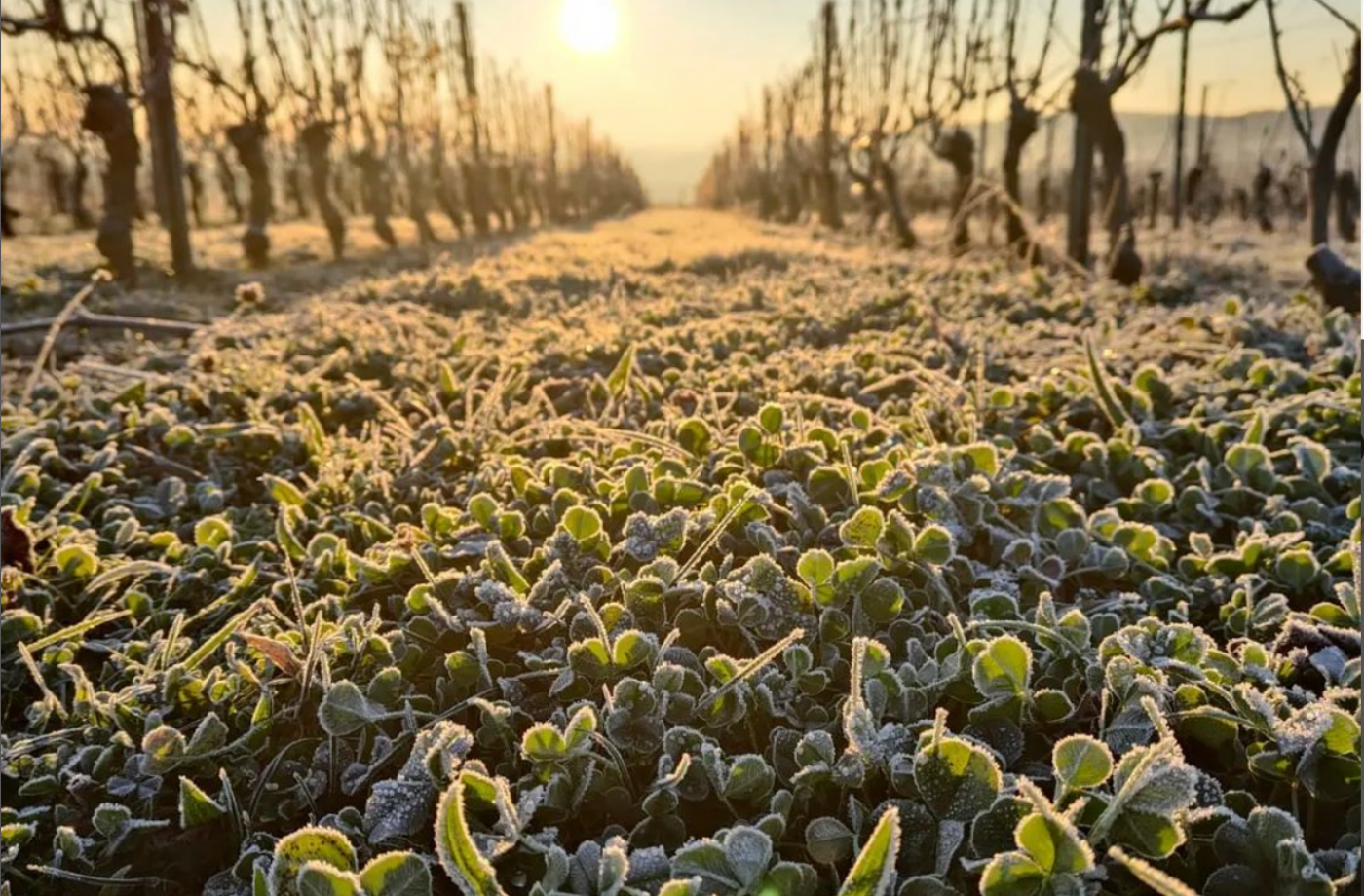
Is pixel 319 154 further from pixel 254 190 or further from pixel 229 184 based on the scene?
pixel 229 184

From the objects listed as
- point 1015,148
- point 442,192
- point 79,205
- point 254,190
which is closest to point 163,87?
point 254,190

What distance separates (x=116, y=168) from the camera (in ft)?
33.3

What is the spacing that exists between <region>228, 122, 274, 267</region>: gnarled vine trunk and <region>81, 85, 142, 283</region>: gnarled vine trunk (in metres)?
3.61

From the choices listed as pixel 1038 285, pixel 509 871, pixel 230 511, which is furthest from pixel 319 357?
pixel 1038 285

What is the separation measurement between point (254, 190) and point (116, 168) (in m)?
5.13

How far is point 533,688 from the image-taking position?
1424mm

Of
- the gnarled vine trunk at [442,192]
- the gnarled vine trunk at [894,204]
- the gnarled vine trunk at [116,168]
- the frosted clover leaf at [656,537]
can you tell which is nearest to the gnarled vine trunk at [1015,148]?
the gnarled vine trunk at [894,204]

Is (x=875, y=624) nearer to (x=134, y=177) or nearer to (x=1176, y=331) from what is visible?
(x=1176, y=331)

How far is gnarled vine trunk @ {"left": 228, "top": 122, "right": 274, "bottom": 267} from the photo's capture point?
46.0 feet

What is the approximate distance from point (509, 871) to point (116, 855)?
60 cm

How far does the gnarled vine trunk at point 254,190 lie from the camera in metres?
14.0

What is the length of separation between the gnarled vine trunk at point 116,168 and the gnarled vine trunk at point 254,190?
3.61m

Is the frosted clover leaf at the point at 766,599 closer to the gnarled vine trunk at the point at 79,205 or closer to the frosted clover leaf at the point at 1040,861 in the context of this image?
the frosted clover leaf at the point at 1040,861

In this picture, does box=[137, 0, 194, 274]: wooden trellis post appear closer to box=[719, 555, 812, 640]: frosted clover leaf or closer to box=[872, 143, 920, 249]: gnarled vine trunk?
box=[719, 555, 812, 640]: frosted clover leaf
